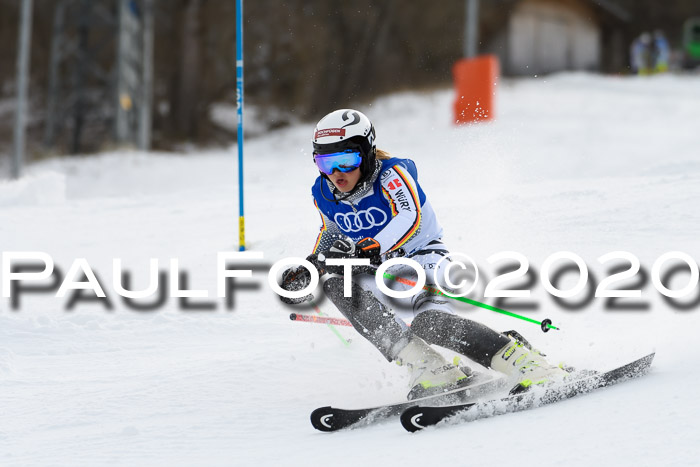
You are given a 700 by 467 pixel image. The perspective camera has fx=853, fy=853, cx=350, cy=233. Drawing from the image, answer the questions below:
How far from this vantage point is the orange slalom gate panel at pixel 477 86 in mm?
15281

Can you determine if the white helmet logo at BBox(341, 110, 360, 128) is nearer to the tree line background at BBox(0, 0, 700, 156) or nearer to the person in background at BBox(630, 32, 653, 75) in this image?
the tree line background at BBox(0, 0, 700, 156)

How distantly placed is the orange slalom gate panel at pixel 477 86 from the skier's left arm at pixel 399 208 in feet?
37.3

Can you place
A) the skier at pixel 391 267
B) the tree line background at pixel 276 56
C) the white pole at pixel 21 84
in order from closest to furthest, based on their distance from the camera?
the skier at pixel 391 267
the white pole at pixel 21 84
the tree line background at pixel 276 56

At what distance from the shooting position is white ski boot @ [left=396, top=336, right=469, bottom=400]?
3.74 meters

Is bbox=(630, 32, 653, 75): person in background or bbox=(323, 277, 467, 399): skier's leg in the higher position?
bbox=(630, 32, 653, 75): person in background

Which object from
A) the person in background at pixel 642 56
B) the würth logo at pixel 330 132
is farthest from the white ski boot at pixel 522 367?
the person in background at pixel 642 56

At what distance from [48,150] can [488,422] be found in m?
17.8

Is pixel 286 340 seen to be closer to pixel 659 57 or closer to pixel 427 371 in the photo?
pixel 427 371

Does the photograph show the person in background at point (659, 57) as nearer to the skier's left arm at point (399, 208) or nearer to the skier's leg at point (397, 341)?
the skier's left arm at point (399, 208)

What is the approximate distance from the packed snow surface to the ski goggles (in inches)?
40.0

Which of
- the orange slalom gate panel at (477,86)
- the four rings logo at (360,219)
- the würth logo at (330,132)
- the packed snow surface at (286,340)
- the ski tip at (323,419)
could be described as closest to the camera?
the packed snow surface at (286,340)

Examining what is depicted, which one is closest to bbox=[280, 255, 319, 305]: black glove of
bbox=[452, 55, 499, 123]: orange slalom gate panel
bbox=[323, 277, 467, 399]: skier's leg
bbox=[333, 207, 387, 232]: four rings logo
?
bbox=[323, 277, 467, 399]: skier's leg

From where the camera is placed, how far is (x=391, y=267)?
420cm

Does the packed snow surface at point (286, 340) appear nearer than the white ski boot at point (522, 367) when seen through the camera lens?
Yes
